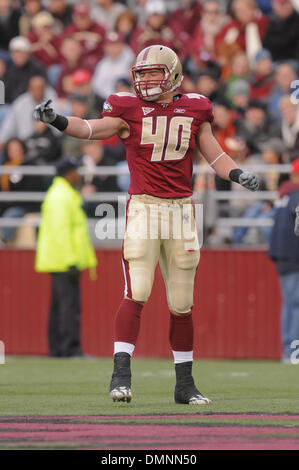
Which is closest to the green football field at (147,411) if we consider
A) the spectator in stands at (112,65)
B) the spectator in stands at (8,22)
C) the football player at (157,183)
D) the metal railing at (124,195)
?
the football player at (157,183)

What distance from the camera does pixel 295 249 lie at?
13.5 metres

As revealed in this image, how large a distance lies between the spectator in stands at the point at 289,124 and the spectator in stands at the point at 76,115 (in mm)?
2388

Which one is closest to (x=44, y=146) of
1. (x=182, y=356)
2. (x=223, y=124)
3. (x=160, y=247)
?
(x=223, y=124)

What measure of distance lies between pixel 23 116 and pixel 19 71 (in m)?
1.24

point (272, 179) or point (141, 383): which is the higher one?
point (272, 179)

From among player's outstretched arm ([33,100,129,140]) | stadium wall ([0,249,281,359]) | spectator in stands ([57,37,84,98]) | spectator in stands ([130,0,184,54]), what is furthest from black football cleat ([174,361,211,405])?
spectator in stands ([57,37,84,98])

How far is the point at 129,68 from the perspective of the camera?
16.8 metres

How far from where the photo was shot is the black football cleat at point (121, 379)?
7.93m

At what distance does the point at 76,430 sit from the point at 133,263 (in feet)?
5.46

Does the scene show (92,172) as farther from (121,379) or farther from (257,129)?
(121,379)

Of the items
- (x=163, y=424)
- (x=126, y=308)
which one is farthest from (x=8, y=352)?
(x=163, y=424)

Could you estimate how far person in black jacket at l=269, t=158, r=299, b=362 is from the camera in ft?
43.8

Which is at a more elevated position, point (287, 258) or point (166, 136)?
Result: point (166, 136)

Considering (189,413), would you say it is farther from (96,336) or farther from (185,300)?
(96,336)
